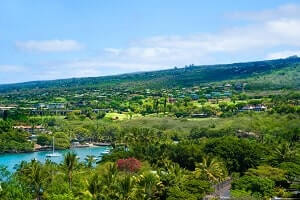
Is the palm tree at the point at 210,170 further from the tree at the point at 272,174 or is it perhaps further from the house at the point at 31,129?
the house at the point at 31,129

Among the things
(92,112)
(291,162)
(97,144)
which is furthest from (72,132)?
(291,162)

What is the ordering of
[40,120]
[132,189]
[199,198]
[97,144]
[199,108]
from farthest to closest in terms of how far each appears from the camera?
→ [199,108] < [40,120] < [97,144] < [199,198] < [132,189]

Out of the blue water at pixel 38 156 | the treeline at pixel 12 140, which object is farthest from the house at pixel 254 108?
the treeline at pixel 12 140

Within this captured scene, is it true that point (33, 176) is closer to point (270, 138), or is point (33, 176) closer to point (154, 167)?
point (154, 167)

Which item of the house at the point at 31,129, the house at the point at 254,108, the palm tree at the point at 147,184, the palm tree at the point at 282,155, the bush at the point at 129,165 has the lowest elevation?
the house at the point at 31,129

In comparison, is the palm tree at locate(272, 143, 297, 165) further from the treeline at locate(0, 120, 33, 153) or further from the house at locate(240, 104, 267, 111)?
the house at locate(240, 104, 267, 111)

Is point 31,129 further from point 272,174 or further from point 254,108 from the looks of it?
point 272,174

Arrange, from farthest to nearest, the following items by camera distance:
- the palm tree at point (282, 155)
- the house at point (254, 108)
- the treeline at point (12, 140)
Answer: the house at point (254, 108) < the treeline at point (12, 140) < the palm tree at point (282, 155)

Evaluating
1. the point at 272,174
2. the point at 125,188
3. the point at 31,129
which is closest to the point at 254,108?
the point at 31,129
